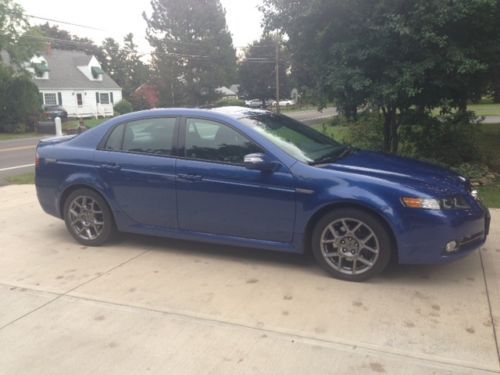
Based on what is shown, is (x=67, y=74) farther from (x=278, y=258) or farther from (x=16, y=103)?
(x=278, y=258)

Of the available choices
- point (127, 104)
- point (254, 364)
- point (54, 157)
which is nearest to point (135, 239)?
point (54, 157)

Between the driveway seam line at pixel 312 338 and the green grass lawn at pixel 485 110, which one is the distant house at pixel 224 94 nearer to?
the green grass lawn at pixel 485 110

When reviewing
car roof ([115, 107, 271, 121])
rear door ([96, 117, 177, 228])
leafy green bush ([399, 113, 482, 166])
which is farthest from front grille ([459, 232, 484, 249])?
leafy green bush ([399, 113, 482, 166])

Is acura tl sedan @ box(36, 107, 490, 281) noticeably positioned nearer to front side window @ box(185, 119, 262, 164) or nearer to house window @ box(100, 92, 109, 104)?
front side window @ box(185, 119, 262, 164)

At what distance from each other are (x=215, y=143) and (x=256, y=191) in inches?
27.3

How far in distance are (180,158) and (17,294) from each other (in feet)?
6.28

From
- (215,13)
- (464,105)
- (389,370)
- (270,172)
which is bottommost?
(389,370)

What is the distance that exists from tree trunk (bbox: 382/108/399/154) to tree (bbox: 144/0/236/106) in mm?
46806

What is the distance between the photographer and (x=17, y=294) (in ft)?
14.3

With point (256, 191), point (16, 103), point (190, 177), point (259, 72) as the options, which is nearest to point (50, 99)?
point (16, 103)

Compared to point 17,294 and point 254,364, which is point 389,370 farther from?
point 17,294

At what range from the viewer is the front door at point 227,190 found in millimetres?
4602

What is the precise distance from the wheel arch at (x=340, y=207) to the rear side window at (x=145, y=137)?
64.1 inches

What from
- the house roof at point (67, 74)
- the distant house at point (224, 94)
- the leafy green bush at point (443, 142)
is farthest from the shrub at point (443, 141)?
the distant house at point (224, 94)
